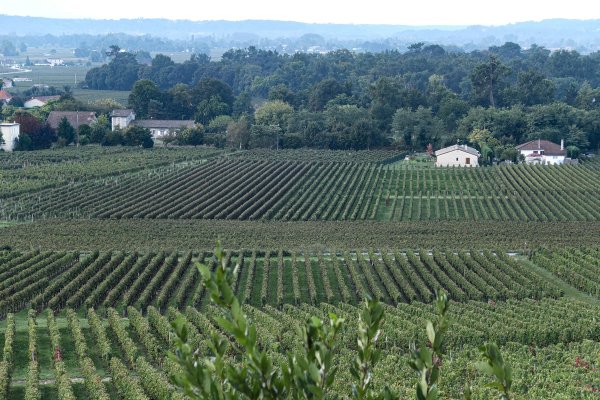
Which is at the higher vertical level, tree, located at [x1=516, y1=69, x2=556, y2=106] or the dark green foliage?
tree, located at [x1=516, y1=69, x2=556, y2=106]

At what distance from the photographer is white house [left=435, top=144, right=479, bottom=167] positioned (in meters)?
78.4

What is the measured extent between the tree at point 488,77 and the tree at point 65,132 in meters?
47.3

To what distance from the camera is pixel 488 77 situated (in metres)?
108

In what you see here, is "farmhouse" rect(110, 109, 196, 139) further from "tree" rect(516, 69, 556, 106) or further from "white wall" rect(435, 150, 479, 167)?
"tree" rect(516, 69, 556, 106)

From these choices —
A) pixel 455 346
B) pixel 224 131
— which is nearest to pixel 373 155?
pixel 224 131

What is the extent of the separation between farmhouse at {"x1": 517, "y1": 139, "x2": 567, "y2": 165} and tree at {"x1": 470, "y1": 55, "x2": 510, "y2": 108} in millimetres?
26076

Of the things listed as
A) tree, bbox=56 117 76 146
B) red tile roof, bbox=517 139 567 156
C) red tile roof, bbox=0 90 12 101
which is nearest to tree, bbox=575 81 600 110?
red tile roof, bbox=517 139 567 156

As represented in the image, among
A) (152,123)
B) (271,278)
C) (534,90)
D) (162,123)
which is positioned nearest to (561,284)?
(271,278)

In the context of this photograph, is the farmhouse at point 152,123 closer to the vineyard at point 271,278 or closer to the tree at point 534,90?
the tree at point 534,90

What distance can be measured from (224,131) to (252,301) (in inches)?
2416

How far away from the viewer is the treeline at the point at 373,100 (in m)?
87.9

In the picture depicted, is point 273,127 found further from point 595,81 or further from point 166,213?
point 595,81

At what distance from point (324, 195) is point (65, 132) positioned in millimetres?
33877

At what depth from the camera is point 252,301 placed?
119ft
